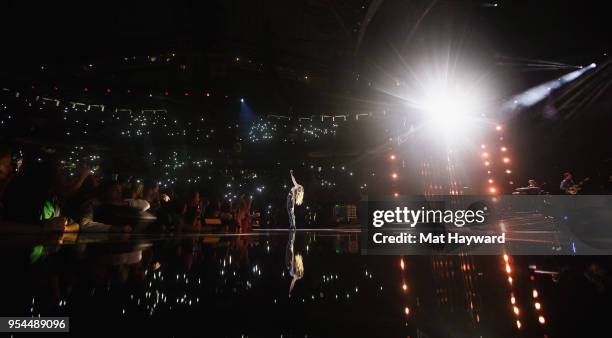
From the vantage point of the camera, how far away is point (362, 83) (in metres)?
7.00

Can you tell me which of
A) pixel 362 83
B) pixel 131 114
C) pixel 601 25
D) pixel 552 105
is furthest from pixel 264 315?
pixel 131 114

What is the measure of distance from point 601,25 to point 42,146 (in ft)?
44.4

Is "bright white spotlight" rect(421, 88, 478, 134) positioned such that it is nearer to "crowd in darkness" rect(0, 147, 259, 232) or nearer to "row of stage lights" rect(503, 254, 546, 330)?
"crowd in darkness" rect(0, 147, 259, 232)

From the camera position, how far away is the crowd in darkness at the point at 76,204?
2352 millimetres

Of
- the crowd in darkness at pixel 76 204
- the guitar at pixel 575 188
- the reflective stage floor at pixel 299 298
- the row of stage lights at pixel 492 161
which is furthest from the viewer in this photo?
the row of stage lights at pixel 492 161

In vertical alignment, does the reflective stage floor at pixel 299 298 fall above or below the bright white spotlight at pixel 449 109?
below

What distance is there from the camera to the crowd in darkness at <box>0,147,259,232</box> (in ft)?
7.72

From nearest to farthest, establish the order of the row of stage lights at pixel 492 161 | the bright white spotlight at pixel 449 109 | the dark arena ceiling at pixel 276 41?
1. the dark arena ceiling at pixel 276 41
2. the bright white spotlight at pixel 449 109
3. the row of stage lights at pixel 492 161

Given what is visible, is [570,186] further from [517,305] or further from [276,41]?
[276,41]

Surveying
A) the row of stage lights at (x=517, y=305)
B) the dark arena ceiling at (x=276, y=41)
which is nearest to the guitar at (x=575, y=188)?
the dark arena ceiling at (x=276, y=41)

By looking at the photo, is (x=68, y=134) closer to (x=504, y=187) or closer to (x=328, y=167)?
(x=328, y=167)

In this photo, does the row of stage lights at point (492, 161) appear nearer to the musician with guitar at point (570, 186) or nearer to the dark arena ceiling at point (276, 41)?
the musician with guitar at point (570, 186)

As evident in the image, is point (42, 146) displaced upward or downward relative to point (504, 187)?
upward

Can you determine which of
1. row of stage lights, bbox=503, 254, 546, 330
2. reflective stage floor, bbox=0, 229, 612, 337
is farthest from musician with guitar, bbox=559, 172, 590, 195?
row of stage lights, bbox=503, 254, 546, 330
